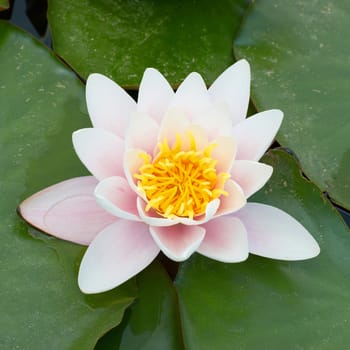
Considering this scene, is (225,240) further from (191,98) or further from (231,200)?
(191,98)

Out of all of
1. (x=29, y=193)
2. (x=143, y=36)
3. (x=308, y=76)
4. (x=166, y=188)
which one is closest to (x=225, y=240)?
(x=166, y=188)

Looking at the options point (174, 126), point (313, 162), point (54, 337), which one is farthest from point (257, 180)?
point (54, 337)

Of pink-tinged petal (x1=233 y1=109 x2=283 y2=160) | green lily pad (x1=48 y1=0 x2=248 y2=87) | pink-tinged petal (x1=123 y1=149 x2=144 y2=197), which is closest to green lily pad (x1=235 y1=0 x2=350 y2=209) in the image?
green lily pad (x1=48 y1=0 x2=248 y2=87)

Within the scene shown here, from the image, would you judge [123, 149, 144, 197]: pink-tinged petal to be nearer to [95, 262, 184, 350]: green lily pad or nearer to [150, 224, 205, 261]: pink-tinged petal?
[150, 224, 205, 261]: pink-tinged petal

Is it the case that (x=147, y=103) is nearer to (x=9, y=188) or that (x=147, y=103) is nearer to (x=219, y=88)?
(x=219, y=88)

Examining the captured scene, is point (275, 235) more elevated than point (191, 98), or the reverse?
point (191, 98)
